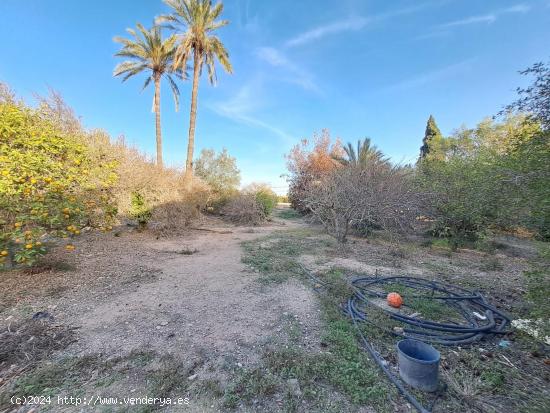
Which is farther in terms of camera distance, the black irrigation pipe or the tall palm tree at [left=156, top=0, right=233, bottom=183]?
the tall palm tree at [left=156, top=0, right=233, bottom=183]

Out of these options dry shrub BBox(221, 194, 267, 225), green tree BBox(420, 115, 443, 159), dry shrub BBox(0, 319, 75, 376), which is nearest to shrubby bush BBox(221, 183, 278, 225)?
dry shrub BBox(221, 194, 267, 225)

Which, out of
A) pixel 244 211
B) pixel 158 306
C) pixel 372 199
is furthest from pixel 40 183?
pixel 244 211

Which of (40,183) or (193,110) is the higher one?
(193,110)

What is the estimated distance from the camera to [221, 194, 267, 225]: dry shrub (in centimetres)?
1216

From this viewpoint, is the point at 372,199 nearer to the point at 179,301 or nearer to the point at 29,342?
the point at 179,301

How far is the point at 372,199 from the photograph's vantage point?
6.43m

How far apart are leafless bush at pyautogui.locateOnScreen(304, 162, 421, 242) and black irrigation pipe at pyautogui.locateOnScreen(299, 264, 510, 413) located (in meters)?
2.61

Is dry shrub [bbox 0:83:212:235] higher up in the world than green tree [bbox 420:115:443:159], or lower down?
lower down

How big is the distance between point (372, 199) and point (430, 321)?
3939 mm

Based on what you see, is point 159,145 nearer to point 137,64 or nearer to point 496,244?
point 137,64

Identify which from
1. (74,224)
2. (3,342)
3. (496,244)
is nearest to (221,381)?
(3,342)

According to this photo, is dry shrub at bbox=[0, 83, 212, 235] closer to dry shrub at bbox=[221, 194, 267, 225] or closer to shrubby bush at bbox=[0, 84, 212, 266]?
shrubby bush at bbox=[0, 84, 212, 266]

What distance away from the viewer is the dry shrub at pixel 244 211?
1216cm

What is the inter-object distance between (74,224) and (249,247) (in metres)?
4.18
